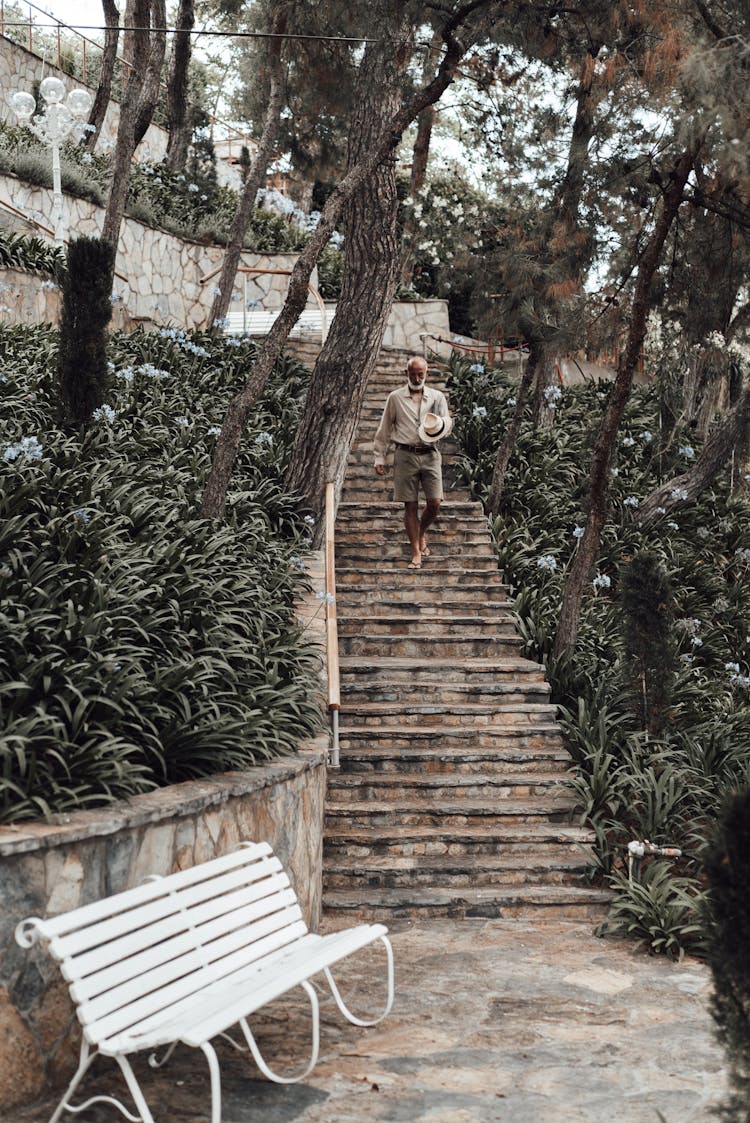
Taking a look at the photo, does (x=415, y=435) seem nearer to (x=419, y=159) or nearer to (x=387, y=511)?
(x=387, y=511)

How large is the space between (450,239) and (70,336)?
1183cm

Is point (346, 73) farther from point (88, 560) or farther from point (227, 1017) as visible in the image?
point (227, 1017)

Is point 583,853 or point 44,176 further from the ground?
point 44,176

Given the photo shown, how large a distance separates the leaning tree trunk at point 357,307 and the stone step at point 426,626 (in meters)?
1.02

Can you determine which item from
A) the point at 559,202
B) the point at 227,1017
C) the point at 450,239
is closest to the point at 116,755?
the point at 227,1017

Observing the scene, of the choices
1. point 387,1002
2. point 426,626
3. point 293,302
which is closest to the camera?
point 387,1002

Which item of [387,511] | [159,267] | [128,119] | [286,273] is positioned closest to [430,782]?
[387,511]

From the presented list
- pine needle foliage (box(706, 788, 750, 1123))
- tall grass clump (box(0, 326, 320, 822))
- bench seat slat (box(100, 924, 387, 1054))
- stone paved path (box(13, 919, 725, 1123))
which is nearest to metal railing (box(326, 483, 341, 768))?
tall grass clump (box(0, 326, 320, 822))

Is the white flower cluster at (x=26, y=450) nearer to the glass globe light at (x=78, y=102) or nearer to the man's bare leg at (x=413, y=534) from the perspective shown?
the man's bare leg at (x=413, y=534)

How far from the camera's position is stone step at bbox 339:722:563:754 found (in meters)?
7.82

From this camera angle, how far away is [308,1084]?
13.7 ft

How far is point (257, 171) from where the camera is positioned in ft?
43.5

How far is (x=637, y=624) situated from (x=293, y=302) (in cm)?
320

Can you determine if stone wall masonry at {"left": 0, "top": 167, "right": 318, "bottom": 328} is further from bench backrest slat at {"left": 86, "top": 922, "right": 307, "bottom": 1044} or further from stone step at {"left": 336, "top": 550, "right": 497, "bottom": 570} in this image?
bench backrest slat at {"left": 86, "top": 922, "right": 307, "bottom": 1044}
